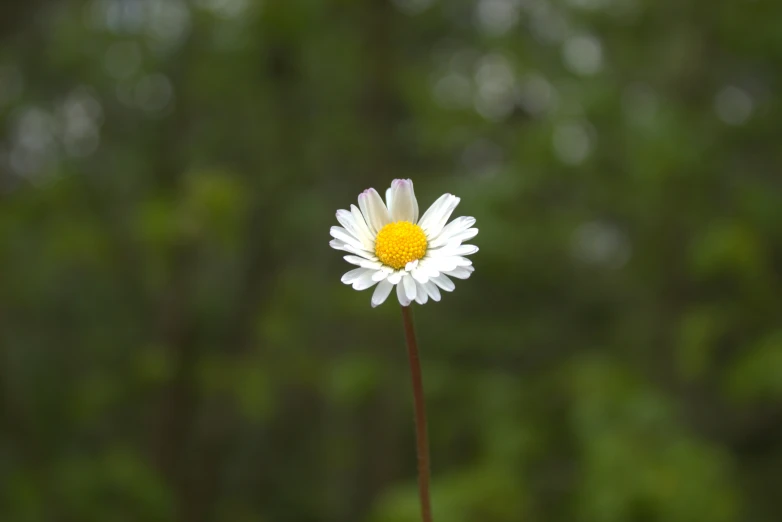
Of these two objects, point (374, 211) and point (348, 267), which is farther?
point (348, 267)

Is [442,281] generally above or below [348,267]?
below

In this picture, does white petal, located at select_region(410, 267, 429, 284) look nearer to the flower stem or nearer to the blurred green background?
the flower stem

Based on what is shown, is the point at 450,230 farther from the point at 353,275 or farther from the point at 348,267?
the point at 348,267

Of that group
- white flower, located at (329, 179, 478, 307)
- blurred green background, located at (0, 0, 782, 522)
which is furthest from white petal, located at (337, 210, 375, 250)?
blurred green background, located at (0, 0, 782, 522)

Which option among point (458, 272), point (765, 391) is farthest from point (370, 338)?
point (458, 272)

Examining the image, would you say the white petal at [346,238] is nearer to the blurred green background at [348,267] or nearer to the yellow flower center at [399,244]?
the yellow flower center at [399,244]

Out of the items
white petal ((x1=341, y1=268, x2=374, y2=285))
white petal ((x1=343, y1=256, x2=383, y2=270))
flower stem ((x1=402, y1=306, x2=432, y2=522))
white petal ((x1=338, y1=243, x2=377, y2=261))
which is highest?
white petal ((x1=338, y1=243, x2=377, y2=261))

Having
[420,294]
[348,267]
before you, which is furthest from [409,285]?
[348,267]
